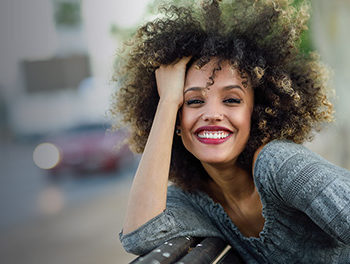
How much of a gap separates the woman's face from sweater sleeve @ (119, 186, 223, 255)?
11.5 inches

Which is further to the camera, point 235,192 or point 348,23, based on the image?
point 348,23

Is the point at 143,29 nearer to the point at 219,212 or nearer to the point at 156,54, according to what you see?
the point at 156,54

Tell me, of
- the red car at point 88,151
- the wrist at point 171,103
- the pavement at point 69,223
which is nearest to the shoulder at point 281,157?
the wrist at point 171,103

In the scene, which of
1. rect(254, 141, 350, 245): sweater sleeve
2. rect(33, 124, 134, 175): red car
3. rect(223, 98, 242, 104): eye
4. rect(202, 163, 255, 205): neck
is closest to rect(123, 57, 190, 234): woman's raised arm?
rect(223, 98, 242, 104): eye

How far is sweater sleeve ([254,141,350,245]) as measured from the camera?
1.62 m

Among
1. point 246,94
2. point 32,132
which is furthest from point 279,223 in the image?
point 32,132

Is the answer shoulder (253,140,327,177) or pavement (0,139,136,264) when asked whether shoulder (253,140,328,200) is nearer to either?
shoulder (253,140,327,177)

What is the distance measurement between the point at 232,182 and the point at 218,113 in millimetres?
458

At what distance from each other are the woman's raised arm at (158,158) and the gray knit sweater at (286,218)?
57 mm

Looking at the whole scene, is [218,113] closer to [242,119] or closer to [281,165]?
[242,119]

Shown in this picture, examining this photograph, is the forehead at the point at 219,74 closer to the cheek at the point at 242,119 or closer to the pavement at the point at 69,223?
the cheek at the point at 242,119

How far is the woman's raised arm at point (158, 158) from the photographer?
1.97 m

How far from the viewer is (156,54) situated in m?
2.20

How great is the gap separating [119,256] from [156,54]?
390cm
